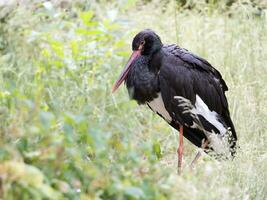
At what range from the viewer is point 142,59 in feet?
16.7

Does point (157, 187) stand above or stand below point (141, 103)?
above

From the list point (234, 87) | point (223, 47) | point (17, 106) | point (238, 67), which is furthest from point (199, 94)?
point (17, 106)

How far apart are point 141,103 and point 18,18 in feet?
5.61

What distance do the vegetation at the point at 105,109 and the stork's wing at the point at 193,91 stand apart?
0.21 metres

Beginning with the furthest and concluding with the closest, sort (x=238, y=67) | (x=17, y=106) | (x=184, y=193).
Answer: (x=238, y=67), (x=17, y=106), (x=184, y=193)

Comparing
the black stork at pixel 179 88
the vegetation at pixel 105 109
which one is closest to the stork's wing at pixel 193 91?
the black stork at pixel 179 88

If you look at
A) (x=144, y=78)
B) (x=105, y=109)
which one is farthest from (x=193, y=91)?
(x=105, y=109)

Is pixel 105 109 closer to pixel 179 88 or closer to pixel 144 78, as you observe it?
pixel 144 78

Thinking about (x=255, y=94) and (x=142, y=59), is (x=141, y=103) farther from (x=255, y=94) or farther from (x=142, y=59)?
(x=255, y=94)

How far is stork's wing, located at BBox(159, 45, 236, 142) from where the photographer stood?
4871 millimetres

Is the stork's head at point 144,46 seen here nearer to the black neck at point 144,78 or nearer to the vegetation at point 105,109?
the black neck at point 144,78

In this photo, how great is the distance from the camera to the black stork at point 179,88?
4879 millimetres

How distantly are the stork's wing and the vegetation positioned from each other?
8.1 inches

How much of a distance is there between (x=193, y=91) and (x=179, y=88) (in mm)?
143
